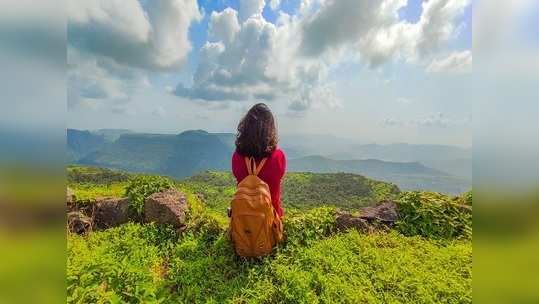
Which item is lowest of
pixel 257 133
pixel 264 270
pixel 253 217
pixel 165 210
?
pixel 264 270

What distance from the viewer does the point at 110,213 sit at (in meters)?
6.92

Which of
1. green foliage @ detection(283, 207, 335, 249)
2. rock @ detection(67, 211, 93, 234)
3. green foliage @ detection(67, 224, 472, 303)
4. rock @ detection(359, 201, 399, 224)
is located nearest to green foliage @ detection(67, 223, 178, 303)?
green foliage @ detection(67, 224, 472, 303)

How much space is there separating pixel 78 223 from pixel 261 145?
3913mm

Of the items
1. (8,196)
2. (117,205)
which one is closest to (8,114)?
(8,196)

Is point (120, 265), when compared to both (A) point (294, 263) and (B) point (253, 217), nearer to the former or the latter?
(B) point (253, 217)

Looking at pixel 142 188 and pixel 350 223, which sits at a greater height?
pixel 142 188

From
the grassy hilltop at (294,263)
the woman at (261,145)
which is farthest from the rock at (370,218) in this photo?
→ the woman at (261,145)

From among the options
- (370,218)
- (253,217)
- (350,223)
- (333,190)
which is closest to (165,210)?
(253,217)

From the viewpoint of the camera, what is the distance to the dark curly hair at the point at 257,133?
5.34 metres

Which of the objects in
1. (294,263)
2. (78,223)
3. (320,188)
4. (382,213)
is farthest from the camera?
(320,188)

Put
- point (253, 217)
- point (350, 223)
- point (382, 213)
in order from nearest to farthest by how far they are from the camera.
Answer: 1. point (253, 217)
2. point (350, 223)
3. point (382, 213)

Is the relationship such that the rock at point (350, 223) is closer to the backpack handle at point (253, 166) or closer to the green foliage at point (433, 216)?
the green foliage at point (433, 216)

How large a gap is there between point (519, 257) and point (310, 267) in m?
4.00

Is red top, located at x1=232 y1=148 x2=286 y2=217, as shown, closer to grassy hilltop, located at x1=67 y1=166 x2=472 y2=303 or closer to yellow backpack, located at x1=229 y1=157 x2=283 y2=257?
yellow backpack, located at x1=229 y1=157 x2=283 y2=257
